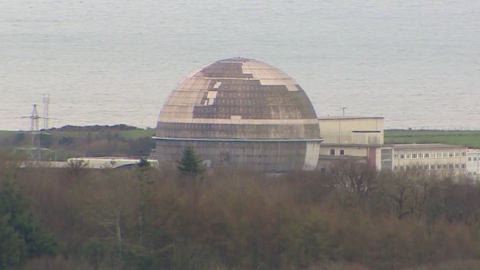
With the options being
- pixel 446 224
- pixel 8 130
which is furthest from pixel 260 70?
pixel 8 130

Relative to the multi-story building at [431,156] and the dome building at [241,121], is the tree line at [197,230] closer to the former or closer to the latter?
the dome building at [241,121]

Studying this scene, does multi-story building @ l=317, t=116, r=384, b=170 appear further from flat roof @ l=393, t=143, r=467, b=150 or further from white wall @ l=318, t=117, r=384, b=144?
flat roof @ l=393, t=143, r=467, b=150

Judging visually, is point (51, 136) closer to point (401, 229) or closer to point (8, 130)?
point (8, 130)

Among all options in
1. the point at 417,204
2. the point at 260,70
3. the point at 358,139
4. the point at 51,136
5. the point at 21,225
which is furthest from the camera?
the point at 51,136

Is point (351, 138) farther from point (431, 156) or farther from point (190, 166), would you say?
point (190, 166)

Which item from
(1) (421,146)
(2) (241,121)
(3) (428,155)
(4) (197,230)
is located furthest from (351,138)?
(4) (197,230)

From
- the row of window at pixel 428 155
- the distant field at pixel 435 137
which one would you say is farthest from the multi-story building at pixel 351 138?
the distant field at pixel 435 137
